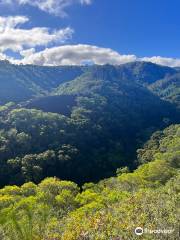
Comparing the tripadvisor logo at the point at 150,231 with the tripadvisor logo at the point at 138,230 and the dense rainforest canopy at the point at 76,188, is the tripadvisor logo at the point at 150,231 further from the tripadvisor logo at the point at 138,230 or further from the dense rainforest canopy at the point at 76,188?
the dense rainforest canopy at the point at 76,188

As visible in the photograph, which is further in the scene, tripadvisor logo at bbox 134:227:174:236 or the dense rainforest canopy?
the dense rainforest canopy

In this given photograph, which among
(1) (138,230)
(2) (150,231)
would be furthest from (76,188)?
(2) (150,231)

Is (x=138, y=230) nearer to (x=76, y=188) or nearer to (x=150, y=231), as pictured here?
(x=150, y=231)

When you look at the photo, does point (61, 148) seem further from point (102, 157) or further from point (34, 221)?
point (34, 221)

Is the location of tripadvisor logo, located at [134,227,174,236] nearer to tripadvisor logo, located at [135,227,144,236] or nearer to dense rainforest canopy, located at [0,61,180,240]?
tripadvisor logo, located at [135,227,144,236]

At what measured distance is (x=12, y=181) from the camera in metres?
150

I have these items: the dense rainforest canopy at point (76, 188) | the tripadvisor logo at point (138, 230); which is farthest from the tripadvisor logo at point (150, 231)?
the dense rainforest canopy at point (76, 188)

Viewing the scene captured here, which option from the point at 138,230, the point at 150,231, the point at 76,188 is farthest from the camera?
the point at 76,188

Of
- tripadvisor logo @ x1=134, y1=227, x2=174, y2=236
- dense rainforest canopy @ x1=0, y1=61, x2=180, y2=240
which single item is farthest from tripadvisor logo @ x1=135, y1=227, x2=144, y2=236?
dense rainforest canopy @ x1=0, y1=61, x2=180, y2=240

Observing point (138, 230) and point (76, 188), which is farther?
point (76, 188)

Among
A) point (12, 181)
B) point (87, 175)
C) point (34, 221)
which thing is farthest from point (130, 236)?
point (87, 175)

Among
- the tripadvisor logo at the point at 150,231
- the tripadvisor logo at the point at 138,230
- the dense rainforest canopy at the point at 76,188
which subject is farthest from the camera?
the dense rainforest canopy at the point at 76,188

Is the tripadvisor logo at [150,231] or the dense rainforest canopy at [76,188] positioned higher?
the tripadvisor logo at [150,231]

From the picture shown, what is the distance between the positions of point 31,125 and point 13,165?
43.8 m
